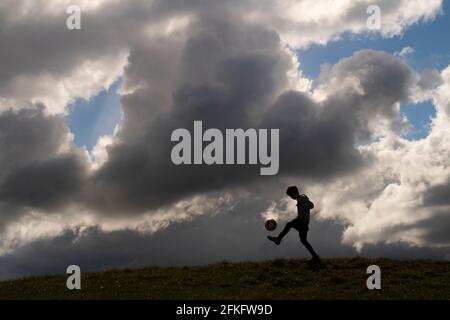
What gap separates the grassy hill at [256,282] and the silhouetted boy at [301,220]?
1373mm

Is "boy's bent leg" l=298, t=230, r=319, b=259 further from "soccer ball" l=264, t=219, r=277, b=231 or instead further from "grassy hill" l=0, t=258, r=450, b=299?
"soccer ball" l=264, t=219, r=277, b=231

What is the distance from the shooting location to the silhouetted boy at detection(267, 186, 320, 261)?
82.4 feet

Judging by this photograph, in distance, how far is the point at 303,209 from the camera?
25.2m

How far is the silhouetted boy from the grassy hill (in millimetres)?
1373

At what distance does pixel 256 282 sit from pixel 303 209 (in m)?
3.93

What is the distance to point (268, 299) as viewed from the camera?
1869 centimetres

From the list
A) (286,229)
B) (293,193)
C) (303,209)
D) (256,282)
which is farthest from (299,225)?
(256,282)

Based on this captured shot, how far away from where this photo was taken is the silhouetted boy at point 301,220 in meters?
25.1

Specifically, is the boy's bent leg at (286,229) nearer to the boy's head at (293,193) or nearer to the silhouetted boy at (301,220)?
the silhouetted boy at (301,220)

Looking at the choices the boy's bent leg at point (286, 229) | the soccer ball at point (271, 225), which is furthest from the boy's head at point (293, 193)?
the soccer ball at point (271, 225)
